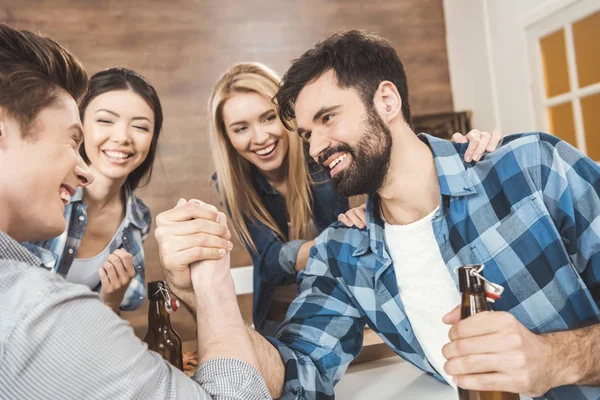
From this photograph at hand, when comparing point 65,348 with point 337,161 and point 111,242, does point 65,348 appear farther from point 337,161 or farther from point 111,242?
point 111,242

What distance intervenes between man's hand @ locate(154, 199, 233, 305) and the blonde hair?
110cm

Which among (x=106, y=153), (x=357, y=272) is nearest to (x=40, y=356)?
(x=357, y=272)

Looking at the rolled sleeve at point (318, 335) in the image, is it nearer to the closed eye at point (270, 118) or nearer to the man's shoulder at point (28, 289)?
the man's shoulder at point (28, 289)

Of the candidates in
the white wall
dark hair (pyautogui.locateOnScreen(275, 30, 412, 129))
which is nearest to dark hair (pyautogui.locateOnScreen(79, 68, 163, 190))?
dark hair (pyautogui.locateOnScreen(275, 30, 412, 129))

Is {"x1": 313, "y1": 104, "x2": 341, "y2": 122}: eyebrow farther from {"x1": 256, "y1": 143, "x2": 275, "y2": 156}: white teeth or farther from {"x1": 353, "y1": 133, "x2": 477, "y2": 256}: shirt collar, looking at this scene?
{"x1": 256, "y1": 143, "x2": 275, "y2": 156}: white teeth

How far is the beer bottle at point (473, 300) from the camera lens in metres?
0.75

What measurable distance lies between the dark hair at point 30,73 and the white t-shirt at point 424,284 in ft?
2.52

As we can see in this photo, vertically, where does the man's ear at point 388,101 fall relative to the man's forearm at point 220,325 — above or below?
above

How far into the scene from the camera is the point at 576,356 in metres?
0.85

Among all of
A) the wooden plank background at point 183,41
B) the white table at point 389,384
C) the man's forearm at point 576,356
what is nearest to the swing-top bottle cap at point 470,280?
the man's forearm at point 576,356

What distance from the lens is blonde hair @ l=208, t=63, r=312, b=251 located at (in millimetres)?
2021

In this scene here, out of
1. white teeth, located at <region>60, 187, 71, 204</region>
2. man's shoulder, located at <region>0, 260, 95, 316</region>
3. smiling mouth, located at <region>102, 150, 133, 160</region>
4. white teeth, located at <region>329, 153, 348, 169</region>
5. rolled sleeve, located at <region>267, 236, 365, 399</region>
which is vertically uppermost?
smiling mouth, located at <region>102, 150, 133, 160</region>

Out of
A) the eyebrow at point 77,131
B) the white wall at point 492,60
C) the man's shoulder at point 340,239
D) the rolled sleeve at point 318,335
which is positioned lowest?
the rolled sleeve at point 318,335

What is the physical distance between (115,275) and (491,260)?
1.10 m
